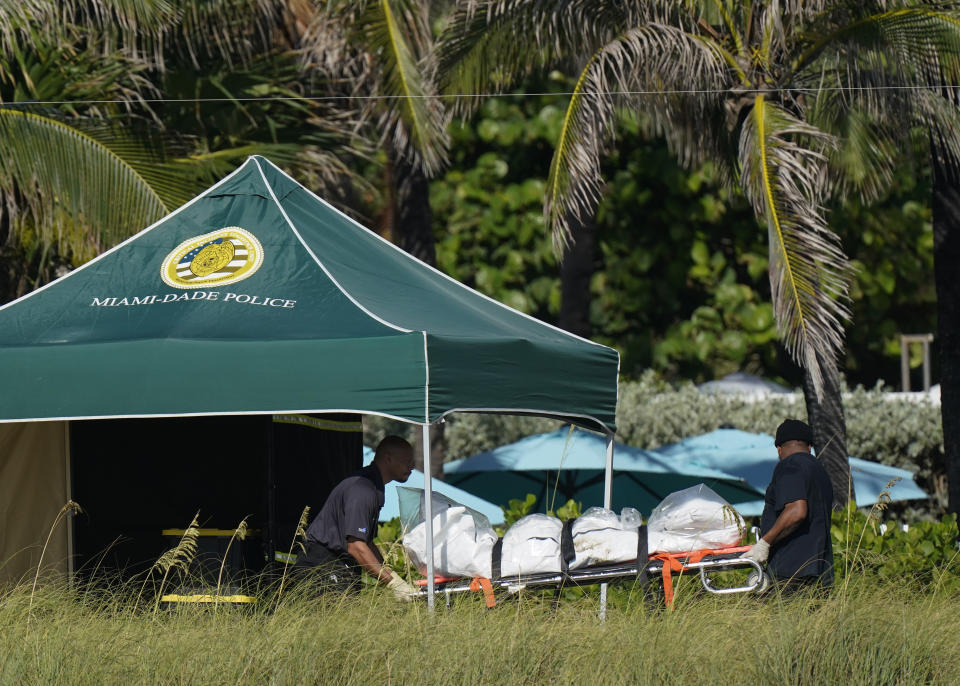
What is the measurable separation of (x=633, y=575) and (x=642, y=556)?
0.38 ft

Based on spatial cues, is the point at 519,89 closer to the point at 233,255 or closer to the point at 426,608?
the point at 233,255

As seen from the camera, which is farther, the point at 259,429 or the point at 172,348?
the point at 259,429

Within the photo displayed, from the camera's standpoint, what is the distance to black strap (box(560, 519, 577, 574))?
709 cm

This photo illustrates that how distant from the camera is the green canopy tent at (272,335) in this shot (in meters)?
6.95

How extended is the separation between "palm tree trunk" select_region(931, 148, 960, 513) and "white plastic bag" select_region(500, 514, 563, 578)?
16.7ft

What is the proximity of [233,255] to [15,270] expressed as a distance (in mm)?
6645

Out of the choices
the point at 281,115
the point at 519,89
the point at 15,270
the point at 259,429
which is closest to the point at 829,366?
the point at 259,429

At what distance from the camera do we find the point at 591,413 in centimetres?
816

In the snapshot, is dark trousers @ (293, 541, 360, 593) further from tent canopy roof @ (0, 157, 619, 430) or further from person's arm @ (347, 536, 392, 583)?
tent canopy roof @ (0, 157, 619, 430)

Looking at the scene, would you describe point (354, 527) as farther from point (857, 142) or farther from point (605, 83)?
point (857, 142)

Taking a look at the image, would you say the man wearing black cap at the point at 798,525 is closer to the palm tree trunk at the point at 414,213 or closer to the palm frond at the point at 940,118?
the palm frond at the point at 940,118

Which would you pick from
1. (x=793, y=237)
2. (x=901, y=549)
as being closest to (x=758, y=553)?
(x=901, y=549)

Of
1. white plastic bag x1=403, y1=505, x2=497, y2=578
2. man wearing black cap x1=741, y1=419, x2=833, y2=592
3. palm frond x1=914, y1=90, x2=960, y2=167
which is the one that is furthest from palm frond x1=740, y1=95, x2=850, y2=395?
white plastic bag x1=403, y1=505, x2=497, y2=578

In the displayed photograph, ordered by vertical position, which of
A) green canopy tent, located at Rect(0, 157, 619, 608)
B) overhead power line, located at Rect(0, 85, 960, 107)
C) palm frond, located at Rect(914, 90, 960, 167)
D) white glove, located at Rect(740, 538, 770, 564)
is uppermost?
overhead power line, located at Rect(0, 85, 960, 107)
